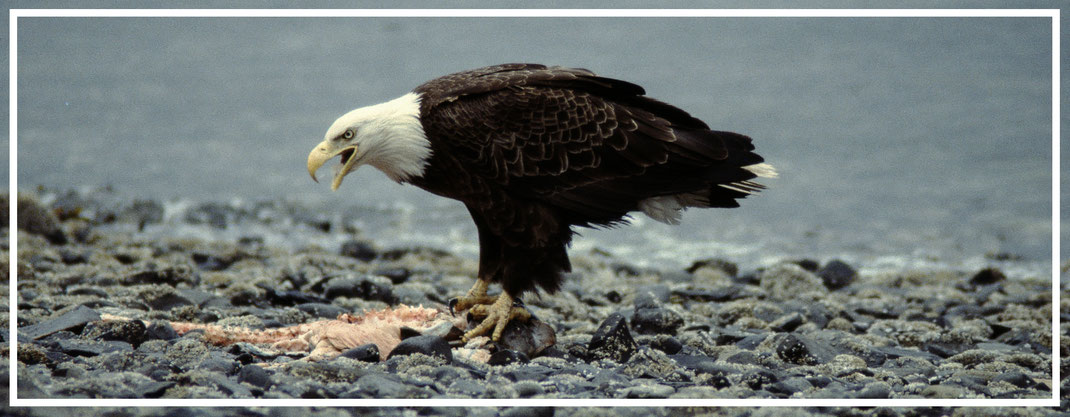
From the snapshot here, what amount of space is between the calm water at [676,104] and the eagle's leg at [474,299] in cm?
117

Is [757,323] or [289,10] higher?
[289,10]

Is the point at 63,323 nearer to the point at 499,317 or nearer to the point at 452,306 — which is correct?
the point at 452,306

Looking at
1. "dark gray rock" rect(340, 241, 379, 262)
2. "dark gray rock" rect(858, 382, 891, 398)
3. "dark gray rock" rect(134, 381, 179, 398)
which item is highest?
"dark gray rock" rect(340, 241, 379, 262)

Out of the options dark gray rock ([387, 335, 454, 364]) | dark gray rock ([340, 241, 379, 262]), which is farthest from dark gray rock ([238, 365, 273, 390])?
dark gray rock ([340, 241, 379, 262])

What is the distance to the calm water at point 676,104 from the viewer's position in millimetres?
4156

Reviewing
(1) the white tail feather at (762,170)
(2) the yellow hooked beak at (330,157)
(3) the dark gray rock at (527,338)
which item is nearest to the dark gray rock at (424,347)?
(3) the dark gray rock at (527,338)

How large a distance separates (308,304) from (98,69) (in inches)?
60.2

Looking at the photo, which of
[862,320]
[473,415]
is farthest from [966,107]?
[473,415]

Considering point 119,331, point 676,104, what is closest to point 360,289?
point 119,331

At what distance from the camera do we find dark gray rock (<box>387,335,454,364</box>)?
12.6 feet

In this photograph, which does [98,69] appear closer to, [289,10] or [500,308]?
[289,10]

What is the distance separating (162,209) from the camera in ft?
31.2

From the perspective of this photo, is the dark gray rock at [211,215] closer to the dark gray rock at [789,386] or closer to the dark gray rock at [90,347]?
the dark gray rock at [90,347]

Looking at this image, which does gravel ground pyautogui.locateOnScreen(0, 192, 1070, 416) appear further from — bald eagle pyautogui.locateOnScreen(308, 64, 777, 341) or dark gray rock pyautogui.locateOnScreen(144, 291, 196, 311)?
bald eagle pyautogui.locateOnScreen(308, 64, 777, 341)
